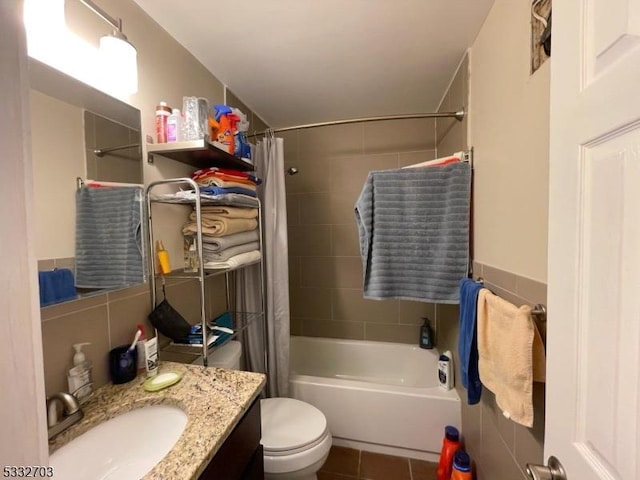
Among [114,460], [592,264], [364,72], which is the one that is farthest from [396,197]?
[114,460]

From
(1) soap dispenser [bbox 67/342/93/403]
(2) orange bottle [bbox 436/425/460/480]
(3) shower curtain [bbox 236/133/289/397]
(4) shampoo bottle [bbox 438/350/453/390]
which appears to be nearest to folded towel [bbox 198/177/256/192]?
(3) shower curtain [bbox 236/133/289/397]

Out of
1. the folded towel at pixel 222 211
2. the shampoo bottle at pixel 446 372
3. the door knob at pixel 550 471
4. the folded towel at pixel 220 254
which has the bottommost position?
the shampoo bottle at pixel 446 372

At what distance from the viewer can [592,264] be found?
0.46 m

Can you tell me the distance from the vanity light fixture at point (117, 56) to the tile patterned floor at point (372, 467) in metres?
2.15

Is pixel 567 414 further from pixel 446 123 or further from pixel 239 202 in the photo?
pixel 446 123

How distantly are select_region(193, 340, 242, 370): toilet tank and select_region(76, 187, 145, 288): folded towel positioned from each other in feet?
1.73

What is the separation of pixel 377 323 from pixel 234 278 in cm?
127

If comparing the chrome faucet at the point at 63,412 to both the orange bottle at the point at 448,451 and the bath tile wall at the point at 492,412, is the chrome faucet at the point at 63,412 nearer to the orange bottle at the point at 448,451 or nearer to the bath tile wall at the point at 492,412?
the bath tile wall at the point at 492,412

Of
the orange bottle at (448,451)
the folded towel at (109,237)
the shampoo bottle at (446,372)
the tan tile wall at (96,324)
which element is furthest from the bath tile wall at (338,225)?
the folded towel at (109,237)

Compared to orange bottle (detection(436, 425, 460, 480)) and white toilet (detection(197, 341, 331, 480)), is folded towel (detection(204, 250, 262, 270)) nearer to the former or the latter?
white toilet (detection(197, 341, 331, 480))

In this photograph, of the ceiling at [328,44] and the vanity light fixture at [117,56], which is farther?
the ceiling at [328,44]

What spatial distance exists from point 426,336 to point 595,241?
196 cm

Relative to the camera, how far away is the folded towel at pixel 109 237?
89 centimetres

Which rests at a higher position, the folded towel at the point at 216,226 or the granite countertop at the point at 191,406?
the folded towel at the point at 216,226
